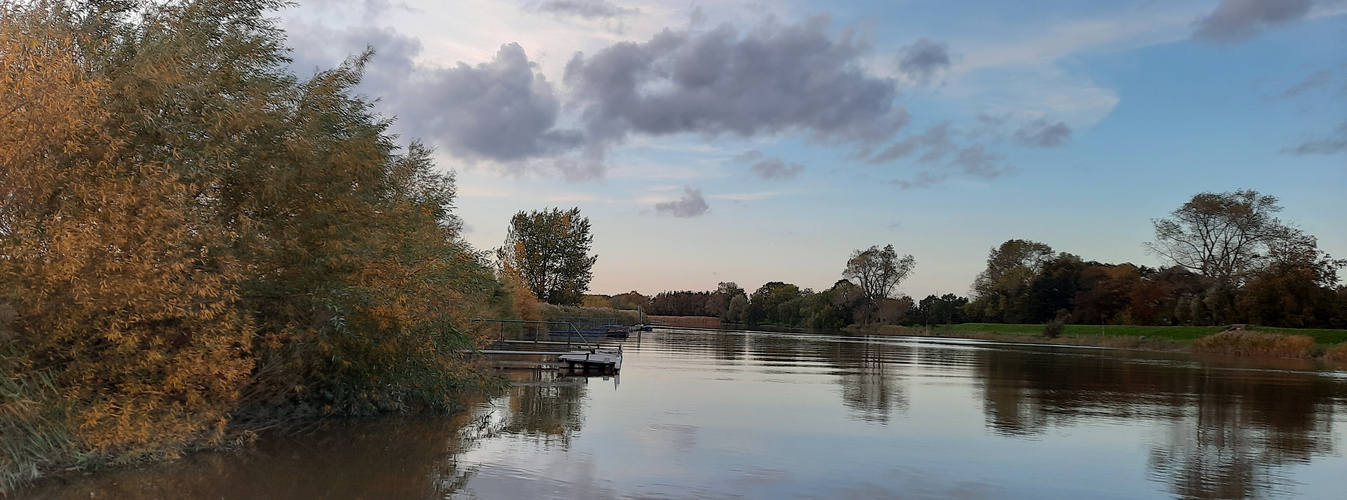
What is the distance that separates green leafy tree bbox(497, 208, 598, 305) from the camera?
64.5 meters

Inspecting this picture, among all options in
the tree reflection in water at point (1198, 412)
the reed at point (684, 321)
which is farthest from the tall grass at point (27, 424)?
the reed at point (684, 321)

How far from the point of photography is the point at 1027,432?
14.6 meters

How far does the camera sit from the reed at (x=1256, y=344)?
138 feet

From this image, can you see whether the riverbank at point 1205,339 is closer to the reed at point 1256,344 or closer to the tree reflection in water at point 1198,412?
the reed at point 1256,344

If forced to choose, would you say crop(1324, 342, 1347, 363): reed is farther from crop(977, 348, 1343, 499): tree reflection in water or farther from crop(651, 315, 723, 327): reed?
crop(651, 315, 723, 327): reed

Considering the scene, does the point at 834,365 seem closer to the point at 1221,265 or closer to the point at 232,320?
the point at 232,320

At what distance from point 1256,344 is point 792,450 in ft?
139

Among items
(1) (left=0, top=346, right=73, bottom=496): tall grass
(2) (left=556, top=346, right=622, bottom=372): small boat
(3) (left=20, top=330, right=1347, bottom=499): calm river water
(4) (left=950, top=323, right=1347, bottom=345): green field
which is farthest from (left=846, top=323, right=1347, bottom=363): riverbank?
(1) (left=0, top=346, right=73, bottom=496): tall grass

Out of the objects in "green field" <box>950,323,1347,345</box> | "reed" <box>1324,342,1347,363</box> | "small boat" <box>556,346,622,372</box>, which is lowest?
"small boat" <box>556,346,622,372</box>

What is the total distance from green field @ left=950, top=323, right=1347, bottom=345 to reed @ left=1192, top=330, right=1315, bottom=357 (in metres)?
1.82

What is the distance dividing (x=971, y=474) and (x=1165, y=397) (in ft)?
43.5

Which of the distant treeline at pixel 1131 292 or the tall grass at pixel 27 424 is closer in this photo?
the tall grass at pixel 27 424

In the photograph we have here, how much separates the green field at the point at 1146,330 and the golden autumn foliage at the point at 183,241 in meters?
47.2

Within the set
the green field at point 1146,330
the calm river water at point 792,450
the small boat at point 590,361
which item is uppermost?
the green field at point 1146,330
